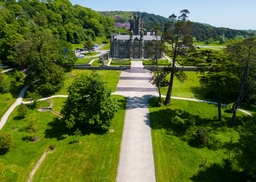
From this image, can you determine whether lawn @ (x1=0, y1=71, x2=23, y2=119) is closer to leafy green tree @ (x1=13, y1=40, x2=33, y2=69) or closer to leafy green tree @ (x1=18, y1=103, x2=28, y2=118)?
leafy green tree @ (x1=18, y1=103, x2=28, y2=118)

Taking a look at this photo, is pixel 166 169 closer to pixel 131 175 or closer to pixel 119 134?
pixel 131 175

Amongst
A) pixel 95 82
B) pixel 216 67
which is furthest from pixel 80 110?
pixel 216 67

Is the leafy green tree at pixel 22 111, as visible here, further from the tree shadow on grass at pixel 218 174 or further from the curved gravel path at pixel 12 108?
the tree shadow on grass at pixel 218 174

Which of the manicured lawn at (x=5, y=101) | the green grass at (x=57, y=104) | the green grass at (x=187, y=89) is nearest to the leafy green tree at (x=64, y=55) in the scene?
the manicured lawn at (x=5, y=101)

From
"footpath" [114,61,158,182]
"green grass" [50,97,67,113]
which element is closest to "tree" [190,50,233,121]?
"footpath" [114,61,158,182]

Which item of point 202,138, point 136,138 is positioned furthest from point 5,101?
point 202,138

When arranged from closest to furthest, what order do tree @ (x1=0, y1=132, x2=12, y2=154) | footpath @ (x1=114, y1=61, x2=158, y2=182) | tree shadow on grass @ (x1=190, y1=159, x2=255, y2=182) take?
tree shadow on grass @ (x1=190, y1=159, x2=255, y2=182) → footpath @ (x1=114, y1=61, x2=158, y2=182) → tree @ (x1=0, y1=132, x2=12, y2=154)
